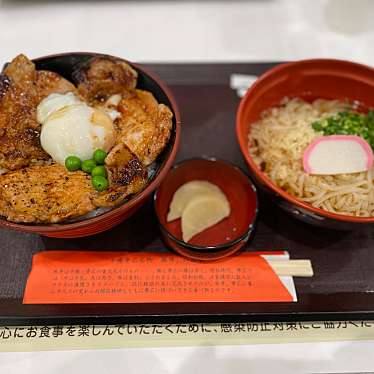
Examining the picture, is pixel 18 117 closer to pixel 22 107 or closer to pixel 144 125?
pixel 22 107

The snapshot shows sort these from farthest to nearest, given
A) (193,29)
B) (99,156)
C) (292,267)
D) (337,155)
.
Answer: (193,29) < (337,155) < (292,267) < (99,156)

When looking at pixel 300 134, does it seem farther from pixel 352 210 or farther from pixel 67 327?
pixel 67 327

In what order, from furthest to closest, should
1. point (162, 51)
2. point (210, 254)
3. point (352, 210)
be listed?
point (162, 51) → point (352, 210) → point (210, 254)

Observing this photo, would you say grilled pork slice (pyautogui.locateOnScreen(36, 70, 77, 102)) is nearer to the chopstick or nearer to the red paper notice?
the red paper notice

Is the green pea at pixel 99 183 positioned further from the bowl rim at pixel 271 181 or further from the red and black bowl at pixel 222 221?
the bowl rim at pixel 271 181

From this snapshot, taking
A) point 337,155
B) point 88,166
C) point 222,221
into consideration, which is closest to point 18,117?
point 88,166

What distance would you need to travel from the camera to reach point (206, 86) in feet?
8.33

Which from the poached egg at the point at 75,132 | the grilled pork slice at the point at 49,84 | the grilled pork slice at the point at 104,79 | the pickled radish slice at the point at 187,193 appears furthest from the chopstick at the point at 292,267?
the grilled pork slice at the point at 49,84

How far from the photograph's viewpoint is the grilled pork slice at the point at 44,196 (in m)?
1.58

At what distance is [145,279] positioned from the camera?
1.77 meters

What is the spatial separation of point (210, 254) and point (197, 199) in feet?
1.11

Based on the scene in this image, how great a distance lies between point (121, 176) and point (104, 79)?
597 millimetres

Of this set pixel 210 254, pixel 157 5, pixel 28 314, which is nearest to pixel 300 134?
pixel 210 254

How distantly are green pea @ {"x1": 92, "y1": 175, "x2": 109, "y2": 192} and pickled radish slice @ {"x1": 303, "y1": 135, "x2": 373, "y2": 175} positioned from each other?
1.07 m
